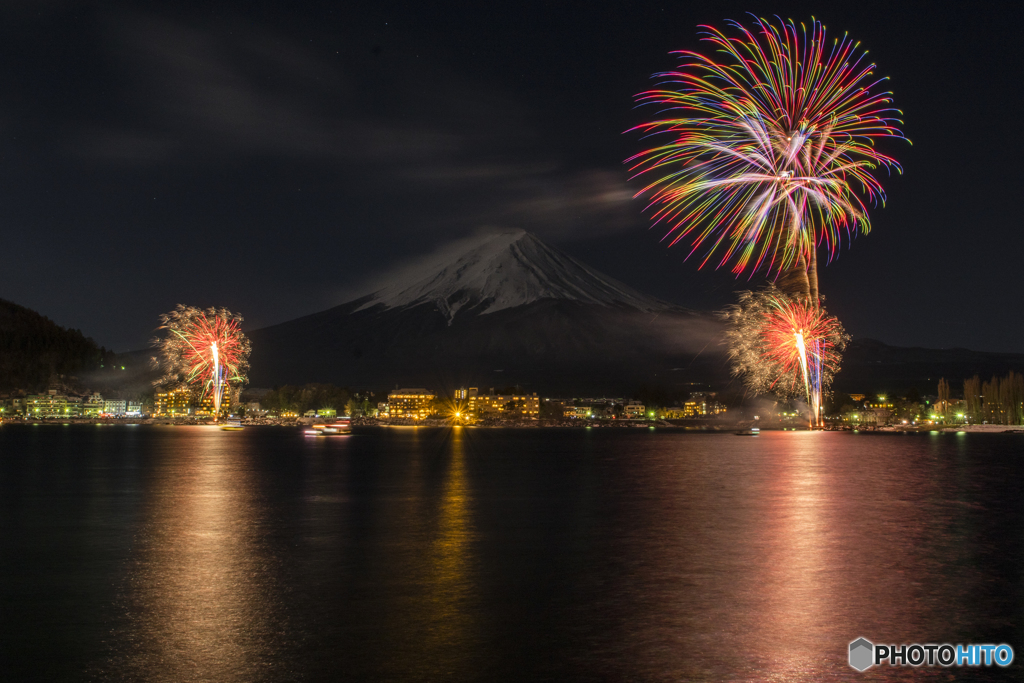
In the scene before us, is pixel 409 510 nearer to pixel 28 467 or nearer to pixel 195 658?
pixel 195 658

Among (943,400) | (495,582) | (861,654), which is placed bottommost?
(495,582)

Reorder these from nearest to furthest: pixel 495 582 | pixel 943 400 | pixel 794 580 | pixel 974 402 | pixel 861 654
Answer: pixel 861 654
pixel 495 582
pixel 794 580
pixel 974 402
pixel 943 400

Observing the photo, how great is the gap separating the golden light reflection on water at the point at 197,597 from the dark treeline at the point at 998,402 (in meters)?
164

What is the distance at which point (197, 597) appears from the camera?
53.2 ft

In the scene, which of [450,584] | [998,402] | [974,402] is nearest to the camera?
[450,584]

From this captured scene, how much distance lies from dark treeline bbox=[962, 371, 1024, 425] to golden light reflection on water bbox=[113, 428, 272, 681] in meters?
164

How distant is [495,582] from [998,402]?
566 ft

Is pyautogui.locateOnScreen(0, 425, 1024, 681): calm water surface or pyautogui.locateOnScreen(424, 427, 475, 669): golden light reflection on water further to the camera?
pyautogui.locateOnScreen(424, 427, 475, 669): golden light reflection on water

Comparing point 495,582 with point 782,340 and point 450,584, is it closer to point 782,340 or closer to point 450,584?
point 450,584

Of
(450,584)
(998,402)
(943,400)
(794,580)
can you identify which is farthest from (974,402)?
(450,584)

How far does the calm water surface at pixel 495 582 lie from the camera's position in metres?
12.3

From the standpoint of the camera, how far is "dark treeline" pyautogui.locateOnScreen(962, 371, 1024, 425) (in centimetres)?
16175

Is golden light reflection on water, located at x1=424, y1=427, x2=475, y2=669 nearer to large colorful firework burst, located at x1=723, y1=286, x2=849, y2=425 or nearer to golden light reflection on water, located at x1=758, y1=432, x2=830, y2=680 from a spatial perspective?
golden light reflection on water, located at x1=758, y1=432, x2=830, y2=680

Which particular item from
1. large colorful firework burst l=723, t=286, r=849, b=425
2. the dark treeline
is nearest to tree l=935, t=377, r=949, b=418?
the dark treeline
